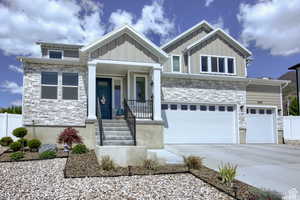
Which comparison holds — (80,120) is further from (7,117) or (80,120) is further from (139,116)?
(7,117)

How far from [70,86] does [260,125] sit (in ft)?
40.0

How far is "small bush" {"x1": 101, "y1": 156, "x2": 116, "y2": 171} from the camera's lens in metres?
6.80

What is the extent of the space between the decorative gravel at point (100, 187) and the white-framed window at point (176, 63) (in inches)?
445

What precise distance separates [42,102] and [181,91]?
306 inches

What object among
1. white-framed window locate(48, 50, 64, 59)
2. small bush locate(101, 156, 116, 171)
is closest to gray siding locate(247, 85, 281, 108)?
small bush locate(101, 156, 116, 171)

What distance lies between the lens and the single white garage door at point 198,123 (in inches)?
535

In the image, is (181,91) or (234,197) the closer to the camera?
(234,197)

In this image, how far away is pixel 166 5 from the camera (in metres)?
14.5

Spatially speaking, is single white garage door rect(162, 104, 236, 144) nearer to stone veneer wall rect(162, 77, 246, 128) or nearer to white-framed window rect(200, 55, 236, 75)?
stone veneer wall rect(162, 77, 246, 128)

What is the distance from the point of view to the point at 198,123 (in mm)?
14047

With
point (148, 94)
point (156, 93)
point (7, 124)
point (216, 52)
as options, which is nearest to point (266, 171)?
point (156, 93)

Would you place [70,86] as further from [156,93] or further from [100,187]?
[100,187]

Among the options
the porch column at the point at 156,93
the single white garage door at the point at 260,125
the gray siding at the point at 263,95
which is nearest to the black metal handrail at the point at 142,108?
the porch column at the point at 156,93

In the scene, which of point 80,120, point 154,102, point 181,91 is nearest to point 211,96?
point 181,91
